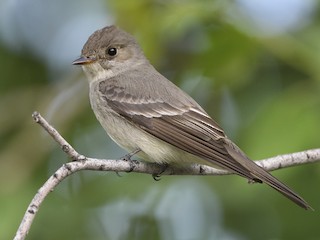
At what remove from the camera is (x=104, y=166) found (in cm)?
373

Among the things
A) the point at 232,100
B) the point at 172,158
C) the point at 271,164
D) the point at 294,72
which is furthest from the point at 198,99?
the point at 271,164

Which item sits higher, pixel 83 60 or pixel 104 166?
pixel 83 60

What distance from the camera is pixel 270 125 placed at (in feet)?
13.9

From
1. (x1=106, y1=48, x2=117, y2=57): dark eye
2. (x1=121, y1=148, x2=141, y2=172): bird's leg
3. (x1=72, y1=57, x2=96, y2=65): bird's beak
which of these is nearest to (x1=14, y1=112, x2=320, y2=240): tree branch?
(x1=121, y1=148, x2=141, y2=172): bird's leg

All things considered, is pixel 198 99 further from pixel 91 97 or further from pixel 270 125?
pixel 270 125

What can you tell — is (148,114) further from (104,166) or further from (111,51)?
(104,166)

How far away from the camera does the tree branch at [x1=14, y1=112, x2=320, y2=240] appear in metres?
3.20

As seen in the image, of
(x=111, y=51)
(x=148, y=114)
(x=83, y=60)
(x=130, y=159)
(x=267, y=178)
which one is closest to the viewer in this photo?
(x=267, y=178)

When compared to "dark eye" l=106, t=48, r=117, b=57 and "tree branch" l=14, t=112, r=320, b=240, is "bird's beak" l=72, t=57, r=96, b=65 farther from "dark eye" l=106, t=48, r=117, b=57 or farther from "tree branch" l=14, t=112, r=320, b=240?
"tree branch" l=14, t=112, r=320, b=240

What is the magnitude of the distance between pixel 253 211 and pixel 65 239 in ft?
4.51

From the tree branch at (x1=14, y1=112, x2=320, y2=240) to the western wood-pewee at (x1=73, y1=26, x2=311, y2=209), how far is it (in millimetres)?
76

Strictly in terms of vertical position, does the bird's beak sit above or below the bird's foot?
above

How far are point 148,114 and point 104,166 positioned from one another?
102cm

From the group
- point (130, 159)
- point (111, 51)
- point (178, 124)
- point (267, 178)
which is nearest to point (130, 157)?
point (130, 159)
